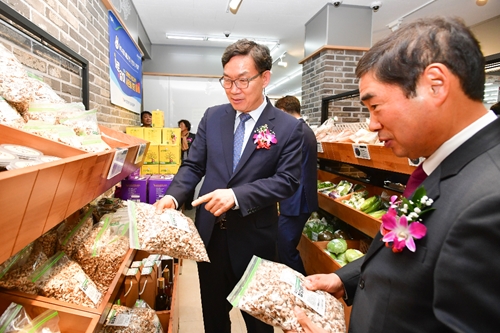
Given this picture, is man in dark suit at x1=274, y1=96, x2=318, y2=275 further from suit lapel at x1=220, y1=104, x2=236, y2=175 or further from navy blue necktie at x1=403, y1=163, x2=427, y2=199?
navy blue necktie at x1=403, y1=163, x2=427, y2=199

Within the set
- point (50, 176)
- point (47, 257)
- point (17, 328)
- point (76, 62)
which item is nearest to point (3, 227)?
point (50, 176)

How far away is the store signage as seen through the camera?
11.3ft

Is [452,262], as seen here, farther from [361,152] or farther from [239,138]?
[361,152]

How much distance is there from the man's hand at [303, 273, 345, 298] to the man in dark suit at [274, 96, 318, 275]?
1708mm

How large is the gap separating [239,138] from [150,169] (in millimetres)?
2287

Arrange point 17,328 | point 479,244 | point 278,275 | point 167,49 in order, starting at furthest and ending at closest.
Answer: point 167,49, point 278,275, point 17,328, point 479,244

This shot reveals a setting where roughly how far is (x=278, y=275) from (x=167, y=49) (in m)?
7.62

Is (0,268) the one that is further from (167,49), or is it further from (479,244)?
(167,49)

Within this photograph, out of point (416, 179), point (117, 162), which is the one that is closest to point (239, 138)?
point (117, 162)

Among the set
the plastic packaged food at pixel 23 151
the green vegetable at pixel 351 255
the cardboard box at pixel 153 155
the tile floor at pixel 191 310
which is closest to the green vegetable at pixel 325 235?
the green vegetable at pixel 351 255

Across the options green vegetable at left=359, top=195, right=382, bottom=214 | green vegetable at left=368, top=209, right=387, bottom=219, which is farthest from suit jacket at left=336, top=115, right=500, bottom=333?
green vegetable at left=359, top=195, right=382, bottom=214

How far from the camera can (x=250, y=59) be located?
1.64 metres

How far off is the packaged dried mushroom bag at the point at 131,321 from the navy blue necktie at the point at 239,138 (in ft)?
3.21

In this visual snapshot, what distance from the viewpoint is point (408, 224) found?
2.35 feet
